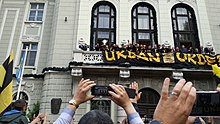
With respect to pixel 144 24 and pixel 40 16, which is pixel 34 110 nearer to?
pixel 40 16

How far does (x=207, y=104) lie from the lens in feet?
4.95

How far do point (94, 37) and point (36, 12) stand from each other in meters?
5.61

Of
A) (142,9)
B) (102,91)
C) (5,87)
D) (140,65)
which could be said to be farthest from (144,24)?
(102,91)

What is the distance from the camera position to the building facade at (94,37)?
12.1 meters

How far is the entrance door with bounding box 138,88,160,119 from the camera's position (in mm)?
11680

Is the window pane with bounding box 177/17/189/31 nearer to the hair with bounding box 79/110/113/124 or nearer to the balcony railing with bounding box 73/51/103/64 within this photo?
the balcony railing with bounding box 73/51/103/64

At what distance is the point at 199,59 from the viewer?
40.1 feet

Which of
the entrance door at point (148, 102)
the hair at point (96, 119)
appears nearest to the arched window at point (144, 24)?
the entrance door at point (148, 102)

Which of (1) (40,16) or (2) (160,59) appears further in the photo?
(1) (40,16)

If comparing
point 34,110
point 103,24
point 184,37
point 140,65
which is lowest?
point 34,110

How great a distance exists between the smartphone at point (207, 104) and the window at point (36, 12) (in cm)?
1609

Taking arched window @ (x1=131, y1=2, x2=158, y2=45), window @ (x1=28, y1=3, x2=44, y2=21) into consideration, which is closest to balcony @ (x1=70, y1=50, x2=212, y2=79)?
arched window @ (x1=131, y1=2, x2=158, y2=45)

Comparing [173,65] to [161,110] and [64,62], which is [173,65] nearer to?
[64,62]

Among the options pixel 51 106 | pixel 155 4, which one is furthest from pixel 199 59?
pixel 51 106
